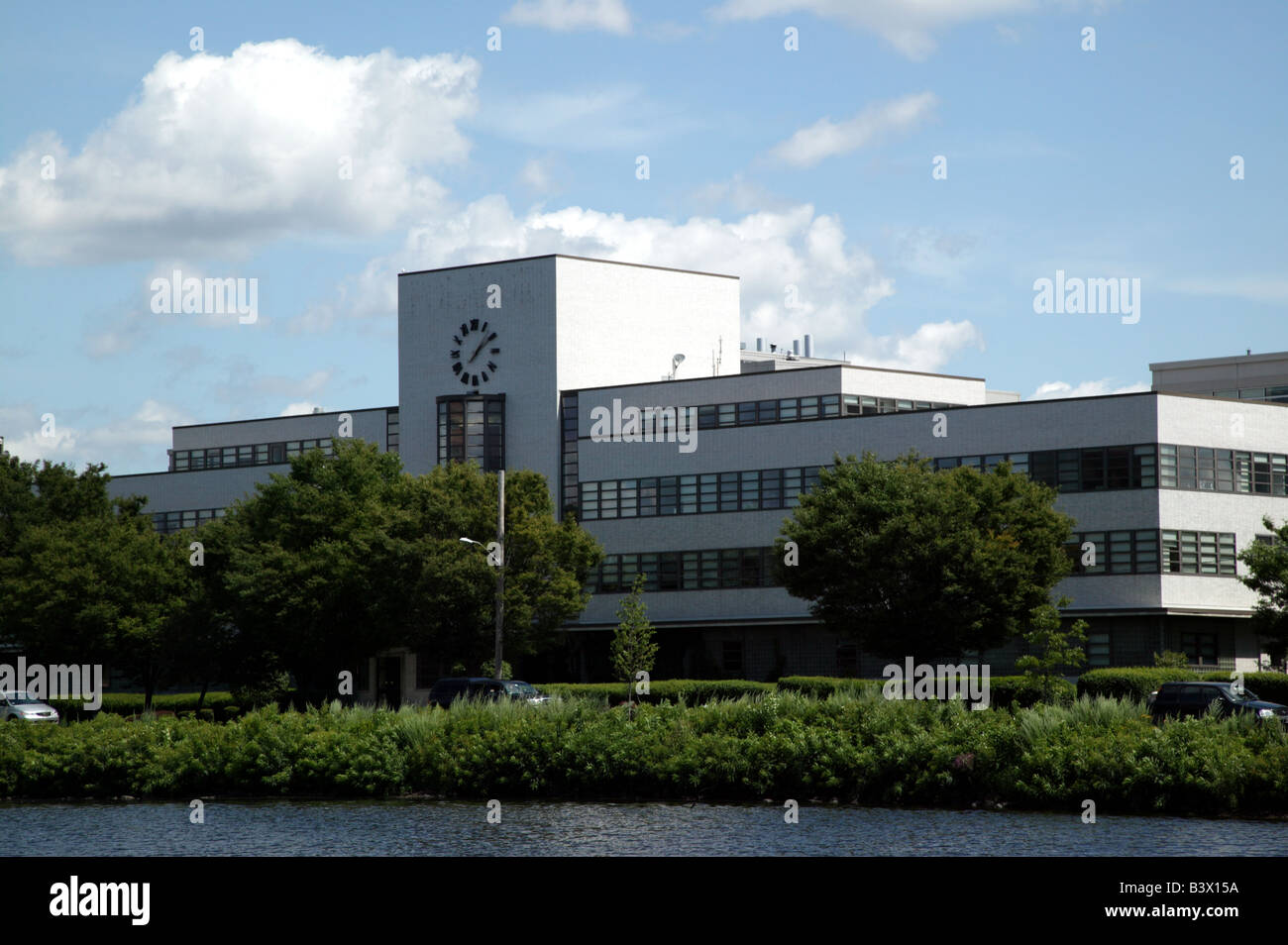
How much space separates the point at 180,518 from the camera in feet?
271

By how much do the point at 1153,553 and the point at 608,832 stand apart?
37.8 m

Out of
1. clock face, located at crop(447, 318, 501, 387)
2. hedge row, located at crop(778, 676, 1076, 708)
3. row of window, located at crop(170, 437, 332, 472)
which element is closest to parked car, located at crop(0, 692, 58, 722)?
hedge row, located at crop(778, 676, 1076, 708)

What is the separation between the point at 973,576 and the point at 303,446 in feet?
139

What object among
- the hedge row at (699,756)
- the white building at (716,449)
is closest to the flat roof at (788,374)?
the white building at (716,449)

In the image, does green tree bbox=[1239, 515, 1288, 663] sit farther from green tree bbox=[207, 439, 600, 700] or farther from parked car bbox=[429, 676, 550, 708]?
green tree bbox=[207, 439, 600, 700]

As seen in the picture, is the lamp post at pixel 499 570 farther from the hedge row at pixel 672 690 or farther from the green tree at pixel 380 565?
the hedge row at pixel 672 690

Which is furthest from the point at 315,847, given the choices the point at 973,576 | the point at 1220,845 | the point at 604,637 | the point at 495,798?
the point at 604,637

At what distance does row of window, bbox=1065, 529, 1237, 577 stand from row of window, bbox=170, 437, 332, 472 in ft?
126

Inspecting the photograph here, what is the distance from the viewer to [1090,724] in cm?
2775

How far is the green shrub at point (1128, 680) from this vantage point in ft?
151

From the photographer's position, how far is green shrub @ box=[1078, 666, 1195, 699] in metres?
46.1

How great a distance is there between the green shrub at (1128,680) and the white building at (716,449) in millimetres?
9400

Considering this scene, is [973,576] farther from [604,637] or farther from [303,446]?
[303,446]

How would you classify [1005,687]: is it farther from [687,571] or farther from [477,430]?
[477,430]
